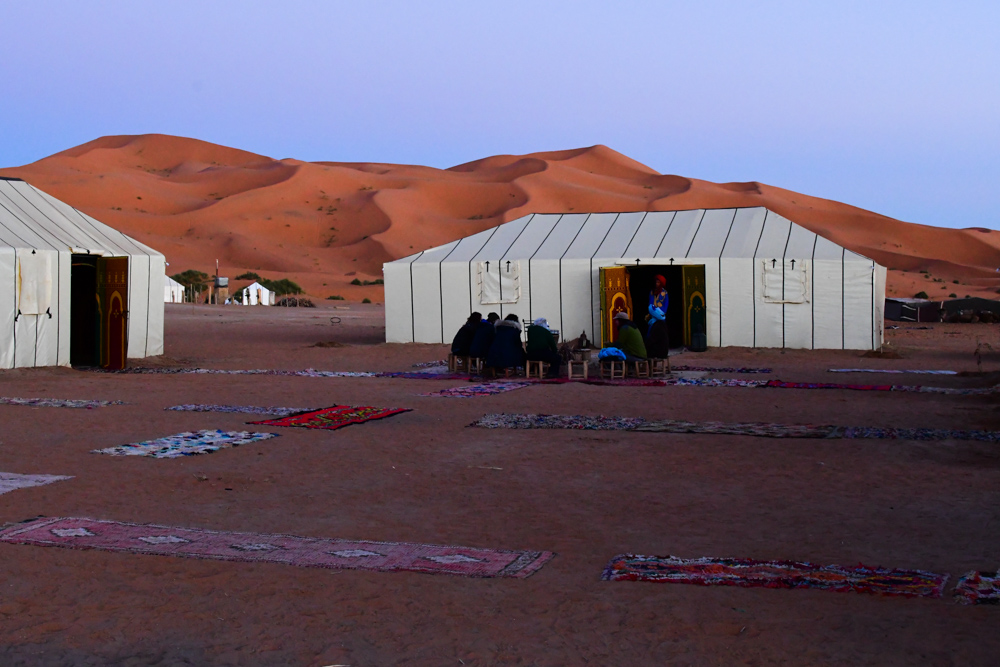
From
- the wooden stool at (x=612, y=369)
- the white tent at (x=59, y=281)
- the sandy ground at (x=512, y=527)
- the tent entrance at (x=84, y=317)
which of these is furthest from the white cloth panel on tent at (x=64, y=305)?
the wooden stool at (x=612, y=369)

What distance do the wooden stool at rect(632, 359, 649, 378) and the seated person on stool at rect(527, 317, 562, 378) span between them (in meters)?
1.01

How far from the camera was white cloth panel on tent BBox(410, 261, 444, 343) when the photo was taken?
60.3ft

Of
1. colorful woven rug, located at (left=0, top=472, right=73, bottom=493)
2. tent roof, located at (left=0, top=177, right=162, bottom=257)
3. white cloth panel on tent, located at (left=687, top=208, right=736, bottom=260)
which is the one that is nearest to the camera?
Answer: colorful woven rug, located at (left=0, top=472, right=73, bottom=493)

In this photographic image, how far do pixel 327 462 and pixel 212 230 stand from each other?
53521 millimetres

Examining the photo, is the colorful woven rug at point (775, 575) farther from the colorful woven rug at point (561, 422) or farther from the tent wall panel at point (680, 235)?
the tent wall panel at point (680, 235)

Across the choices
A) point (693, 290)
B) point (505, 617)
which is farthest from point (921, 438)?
point (693, 290)

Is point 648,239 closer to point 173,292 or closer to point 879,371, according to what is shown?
point 879,371

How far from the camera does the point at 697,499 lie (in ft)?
18.7

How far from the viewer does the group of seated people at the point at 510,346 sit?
12.8 meters

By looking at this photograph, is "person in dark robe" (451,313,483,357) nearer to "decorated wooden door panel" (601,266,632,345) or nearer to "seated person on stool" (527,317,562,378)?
"seated person on stool" (527,317,562,378)

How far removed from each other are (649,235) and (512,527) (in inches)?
548

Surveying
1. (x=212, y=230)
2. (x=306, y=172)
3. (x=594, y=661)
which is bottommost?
(x=594, y=661)

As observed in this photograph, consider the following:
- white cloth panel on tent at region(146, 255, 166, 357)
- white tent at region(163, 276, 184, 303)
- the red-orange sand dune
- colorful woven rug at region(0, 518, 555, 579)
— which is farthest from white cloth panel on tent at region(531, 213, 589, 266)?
the red-orange sand dune

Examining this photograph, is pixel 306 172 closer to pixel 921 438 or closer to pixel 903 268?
pixel 903 268
